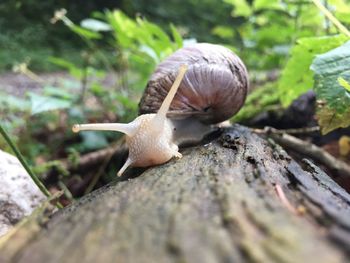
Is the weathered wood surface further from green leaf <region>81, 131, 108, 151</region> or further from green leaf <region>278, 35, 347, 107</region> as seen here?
green leaf <region>81, 131, 108, 151</region>

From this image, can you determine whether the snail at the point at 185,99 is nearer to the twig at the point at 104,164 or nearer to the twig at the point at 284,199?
the twig at the point at 284,199

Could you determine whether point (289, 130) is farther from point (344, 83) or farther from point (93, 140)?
point (93, 140)

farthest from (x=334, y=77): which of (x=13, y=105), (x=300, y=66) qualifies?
(x=13, y=105)

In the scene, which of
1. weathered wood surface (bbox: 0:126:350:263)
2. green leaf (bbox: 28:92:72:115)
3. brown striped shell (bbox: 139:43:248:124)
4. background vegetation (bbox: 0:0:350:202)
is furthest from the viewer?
green leaf (bbox: 28:92:72:115)

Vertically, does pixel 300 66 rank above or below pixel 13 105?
below

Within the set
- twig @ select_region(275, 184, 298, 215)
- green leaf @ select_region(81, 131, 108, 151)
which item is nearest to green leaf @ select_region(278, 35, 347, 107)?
twig @ select_region(275, 184, 298, 215)

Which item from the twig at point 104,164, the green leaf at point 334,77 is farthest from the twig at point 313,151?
the twig at point 104,164

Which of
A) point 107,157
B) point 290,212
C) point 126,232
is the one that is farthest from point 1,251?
point 107,157
